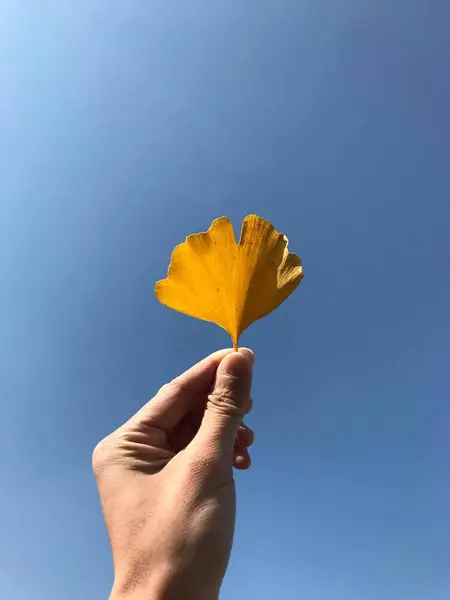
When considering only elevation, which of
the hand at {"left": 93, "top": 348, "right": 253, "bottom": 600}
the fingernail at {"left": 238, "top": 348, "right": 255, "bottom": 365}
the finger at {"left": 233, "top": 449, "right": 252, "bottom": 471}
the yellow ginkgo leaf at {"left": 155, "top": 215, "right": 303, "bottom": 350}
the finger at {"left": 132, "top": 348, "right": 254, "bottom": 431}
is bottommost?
the hand at {"left": 93, "top": 348, "right": 253, "bottom": 600}

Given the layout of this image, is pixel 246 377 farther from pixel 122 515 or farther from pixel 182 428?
pixel 122 515

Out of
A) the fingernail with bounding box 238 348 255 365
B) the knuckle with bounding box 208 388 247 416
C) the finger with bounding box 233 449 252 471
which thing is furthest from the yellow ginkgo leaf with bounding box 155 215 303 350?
the finger with bounding box 233 449 252 471

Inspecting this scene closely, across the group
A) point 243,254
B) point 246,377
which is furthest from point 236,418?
point 243,254

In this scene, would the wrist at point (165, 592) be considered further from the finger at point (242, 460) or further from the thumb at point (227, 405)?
the finger at point (242, 460)

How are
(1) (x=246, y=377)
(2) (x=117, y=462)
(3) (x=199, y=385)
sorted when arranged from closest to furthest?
(2) (x=117, y=462) → (1) (x=246, y=377) → (3) (x=199, y=385)

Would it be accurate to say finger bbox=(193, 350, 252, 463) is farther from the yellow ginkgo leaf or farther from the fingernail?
the yellow ginkgo leaf

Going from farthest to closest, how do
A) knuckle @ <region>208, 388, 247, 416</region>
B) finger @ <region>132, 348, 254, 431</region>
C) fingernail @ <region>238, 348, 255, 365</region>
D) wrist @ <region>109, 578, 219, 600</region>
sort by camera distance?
fingernail @ <region>238, 348, 255, 365</region> → finger @ <region>132, 348, 254, 431</region> → knuckle @ <region>208, 388, 247, 416</region> → wrist @ <region>109, 578, 219, 600</region>

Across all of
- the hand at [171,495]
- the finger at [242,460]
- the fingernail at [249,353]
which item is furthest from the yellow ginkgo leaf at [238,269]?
the finger at [242,460]
